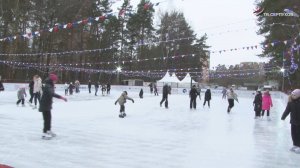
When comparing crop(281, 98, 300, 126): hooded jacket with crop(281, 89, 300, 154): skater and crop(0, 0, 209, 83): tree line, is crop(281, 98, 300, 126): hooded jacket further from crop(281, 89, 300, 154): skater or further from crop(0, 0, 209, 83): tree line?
crop(0, 0, 209, 83): tree line

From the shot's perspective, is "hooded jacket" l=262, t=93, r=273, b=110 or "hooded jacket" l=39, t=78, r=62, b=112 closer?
"hooded jacket" l=39, t=78, r=62, b=112

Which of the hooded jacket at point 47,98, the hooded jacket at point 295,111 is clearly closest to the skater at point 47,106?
the hooded jacket at point 47,98

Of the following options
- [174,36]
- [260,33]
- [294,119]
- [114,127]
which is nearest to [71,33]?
[174,36]

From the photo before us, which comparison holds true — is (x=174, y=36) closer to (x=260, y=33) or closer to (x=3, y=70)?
(x=260, y=33)

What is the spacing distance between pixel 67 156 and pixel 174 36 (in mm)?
55693

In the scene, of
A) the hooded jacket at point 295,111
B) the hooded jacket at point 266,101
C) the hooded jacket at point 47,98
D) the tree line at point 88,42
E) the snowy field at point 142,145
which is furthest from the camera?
the tree line at point 88,42

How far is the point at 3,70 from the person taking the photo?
47250mm

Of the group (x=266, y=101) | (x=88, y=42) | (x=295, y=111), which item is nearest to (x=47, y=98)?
(x=295, y=111)

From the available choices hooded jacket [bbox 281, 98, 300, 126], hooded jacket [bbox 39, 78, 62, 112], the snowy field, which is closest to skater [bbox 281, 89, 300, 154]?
hooded jacket [bbox 281, 98, 300, 126]

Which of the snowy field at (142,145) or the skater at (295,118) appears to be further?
the skater at (295,118)

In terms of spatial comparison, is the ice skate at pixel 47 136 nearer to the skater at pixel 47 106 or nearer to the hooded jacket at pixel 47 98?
the skater at pixel 47 106

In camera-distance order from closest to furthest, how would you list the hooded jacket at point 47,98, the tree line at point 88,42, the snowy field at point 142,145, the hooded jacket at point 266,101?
the snowy field at point 142,145, the hooded jacket at point 47,98, the hooded jacket at point 266,101, the tree line at point 88,42

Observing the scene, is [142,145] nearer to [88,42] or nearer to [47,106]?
[47,106]

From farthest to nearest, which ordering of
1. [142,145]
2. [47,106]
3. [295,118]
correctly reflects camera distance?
[47,106] → [142,145] → [295,118]
